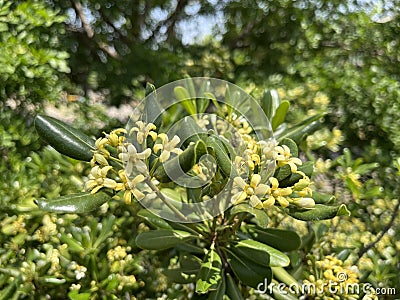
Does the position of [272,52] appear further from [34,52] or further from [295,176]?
[295,176]

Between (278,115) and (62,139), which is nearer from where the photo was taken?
(62,139)

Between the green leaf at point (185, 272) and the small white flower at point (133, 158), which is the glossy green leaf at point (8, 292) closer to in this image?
the green leaf at point (185, 272)

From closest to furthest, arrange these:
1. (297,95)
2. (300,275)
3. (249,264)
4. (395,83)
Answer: (249,264) → (300,275) → (395,83) → (297,95)

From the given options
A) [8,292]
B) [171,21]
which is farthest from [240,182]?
[171,21]

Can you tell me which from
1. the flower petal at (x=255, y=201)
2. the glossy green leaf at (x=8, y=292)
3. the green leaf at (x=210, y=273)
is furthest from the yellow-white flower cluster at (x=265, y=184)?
the glossy green leaf at (x=8, y=292)

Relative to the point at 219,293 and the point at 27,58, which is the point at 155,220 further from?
the point at 27,58

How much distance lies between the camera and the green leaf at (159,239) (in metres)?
1.08

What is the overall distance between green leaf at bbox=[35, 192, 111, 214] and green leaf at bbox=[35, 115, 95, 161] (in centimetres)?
10

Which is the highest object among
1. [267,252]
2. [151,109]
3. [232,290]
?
[151,109]

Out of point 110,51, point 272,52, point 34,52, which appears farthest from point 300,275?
point 110,51

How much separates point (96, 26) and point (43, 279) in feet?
5.68

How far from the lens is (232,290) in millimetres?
1116

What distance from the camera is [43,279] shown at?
1163 mm

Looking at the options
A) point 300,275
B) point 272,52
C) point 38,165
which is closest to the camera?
point 300,275
